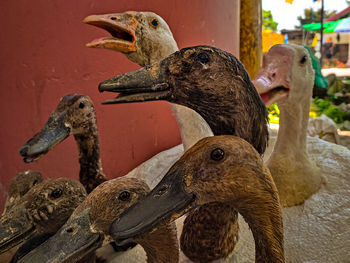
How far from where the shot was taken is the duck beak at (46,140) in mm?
736

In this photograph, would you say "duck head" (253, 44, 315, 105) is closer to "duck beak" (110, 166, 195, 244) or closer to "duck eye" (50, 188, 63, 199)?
"duck beak" (110, 166, 195, 244)

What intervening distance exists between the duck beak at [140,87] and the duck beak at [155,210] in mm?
176

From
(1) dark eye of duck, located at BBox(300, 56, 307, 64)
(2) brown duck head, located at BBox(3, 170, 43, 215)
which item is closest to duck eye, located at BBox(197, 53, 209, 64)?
(1) dark eye of duck, located at BBox(300, 56, 307, 64)

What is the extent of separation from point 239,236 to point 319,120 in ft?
6.69

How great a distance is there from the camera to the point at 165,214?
0.47 meters

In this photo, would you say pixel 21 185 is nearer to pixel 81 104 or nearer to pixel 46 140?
pixel 46 140

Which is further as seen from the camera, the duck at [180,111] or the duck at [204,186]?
the duck at [180,111]

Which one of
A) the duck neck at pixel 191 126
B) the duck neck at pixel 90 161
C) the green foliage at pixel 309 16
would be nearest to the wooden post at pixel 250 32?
the duck neck at pixel 191 126

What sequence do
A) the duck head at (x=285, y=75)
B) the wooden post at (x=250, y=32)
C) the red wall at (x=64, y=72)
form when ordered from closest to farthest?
1. the duck head at (x=285, y=75)
2. the red wall at (x=64, y=72)
3. the wooden post at (x=250, y=32)

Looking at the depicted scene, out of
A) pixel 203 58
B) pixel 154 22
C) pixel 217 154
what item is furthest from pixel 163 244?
pixel 154 22

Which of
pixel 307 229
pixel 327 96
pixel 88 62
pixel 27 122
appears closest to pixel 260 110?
pixel 307 229

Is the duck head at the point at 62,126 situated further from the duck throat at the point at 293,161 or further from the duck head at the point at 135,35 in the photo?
the duck throat at the point at 293,161

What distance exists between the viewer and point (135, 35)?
82cm

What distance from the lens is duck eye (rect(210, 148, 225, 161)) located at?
0.48 metres
